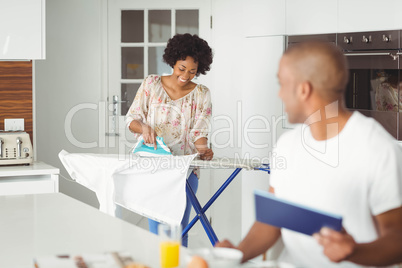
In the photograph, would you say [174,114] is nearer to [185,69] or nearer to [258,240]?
[185,69]

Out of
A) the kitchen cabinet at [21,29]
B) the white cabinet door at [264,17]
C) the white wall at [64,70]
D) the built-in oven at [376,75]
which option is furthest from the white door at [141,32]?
the built-in oven at [376,75]

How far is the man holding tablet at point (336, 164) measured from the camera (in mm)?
1519

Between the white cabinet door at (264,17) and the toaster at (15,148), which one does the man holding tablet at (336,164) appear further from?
the white cabinet door at (264,17)

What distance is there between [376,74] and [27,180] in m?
2.34

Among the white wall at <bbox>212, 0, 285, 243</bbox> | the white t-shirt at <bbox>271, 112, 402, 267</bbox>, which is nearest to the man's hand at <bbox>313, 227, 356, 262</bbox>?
the white t-shirt at <bbox>271, 112, 402, 267</bbox>

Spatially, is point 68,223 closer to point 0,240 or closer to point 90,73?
point 0,240

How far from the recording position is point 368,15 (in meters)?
3.72

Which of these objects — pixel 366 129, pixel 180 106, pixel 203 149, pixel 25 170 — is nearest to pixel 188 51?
pixel 180 106

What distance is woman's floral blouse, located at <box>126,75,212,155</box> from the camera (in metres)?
3.38

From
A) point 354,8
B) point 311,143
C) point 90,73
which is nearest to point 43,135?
point 90,73

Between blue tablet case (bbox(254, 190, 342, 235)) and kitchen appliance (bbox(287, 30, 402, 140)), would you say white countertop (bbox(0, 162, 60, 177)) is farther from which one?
blue tablet case (bbox(254, 190, 342, 235))

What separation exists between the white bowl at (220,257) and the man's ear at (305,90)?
47cm

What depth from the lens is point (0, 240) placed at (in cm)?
182

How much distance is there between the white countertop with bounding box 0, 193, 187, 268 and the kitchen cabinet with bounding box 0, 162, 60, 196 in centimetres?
128
